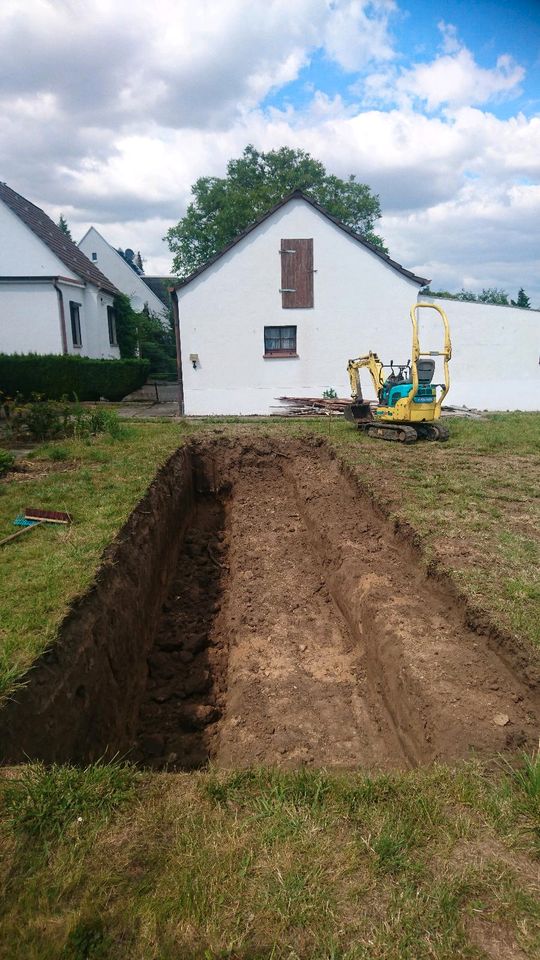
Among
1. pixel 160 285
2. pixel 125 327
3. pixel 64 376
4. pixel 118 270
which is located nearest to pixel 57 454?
pixel 64 376

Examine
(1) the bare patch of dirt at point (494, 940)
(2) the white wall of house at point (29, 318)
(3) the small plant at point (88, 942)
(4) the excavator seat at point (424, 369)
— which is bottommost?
(1) the bare patch of dirt at point (494, 940)

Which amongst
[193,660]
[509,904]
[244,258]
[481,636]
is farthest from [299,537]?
[244,258]

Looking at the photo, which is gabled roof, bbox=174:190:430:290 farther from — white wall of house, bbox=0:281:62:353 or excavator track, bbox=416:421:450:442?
excavator track, bbox=416:421:450:442

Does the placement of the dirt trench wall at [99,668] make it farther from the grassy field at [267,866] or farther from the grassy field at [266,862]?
the grassy field at [267,866]

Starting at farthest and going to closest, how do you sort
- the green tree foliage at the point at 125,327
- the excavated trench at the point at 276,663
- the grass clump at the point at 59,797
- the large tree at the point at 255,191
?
the large tree at the point at 255,191
the green tree foliage at the point at 125,327
the excavated trench at the point at 276,663
the grass clump at the point at 59,797

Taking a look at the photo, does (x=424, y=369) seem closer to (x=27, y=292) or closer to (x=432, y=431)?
(x=432, y=431)

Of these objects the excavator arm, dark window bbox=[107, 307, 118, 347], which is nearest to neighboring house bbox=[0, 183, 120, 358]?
dark window bbox=[107, 307, 118, 347]

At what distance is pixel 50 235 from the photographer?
20.5 m

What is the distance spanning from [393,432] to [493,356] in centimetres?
768

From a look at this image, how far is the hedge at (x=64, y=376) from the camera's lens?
58.2ft

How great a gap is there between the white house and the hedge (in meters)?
4.29

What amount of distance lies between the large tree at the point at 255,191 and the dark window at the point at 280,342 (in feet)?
71.4

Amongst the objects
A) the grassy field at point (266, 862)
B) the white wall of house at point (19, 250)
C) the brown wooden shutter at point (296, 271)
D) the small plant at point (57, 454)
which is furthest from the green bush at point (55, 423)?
the white wall of house at point (19, 250)

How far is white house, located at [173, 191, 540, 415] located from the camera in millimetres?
16109
